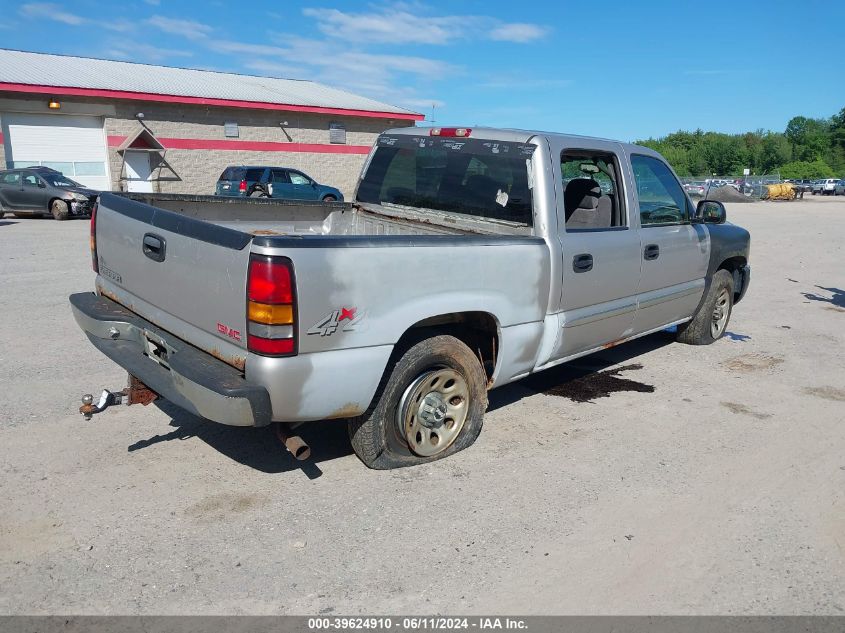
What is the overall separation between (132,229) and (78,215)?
680 inches

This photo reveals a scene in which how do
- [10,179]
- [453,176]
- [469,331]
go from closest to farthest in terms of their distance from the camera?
[469,331], [453,176], [10,179]

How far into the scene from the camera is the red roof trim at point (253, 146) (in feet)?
88.8

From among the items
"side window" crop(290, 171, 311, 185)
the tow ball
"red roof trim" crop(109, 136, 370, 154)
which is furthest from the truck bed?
"red roof trim" crop(109, 136, 370, 154)

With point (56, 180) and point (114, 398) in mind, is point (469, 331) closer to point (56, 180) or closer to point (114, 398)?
point (114, 398)

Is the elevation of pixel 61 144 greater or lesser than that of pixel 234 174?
greater

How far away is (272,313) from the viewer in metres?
3.12

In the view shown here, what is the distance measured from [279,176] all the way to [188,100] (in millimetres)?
6965

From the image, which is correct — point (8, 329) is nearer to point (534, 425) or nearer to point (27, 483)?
point (27, 483)

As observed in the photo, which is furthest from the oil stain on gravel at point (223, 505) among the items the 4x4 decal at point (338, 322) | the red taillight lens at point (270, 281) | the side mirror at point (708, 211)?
the side mirror at point (708, 211)

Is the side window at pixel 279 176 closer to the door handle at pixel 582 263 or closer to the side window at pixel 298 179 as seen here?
the side window at pixel 298 179

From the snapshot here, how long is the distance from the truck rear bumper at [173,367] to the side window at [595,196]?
120 inches

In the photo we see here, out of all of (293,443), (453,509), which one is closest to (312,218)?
(293,443)

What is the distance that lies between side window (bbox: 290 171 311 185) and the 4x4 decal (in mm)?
20216

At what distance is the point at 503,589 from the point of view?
3006mm
